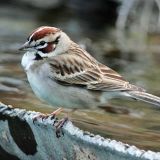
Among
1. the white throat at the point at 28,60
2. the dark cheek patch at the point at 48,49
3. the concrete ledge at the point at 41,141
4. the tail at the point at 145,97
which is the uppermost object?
the dark cheek patch at the point at 48,49

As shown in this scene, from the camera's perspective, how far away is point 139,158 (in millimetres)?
4074

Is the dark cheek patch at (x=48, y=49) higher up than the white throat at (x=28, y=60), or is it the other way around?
the dark cheek patch at (x=48, y=49)

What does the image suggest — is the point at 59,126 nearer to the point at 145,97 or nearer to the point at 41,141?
the point at 41,141

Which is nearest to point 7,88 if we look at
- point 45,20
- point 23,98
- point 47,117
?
point 23,98

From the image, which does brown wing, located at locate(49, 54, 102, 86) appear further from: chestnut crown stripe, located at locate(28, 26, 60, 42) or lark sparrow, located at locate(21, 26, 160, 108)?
chestnut crown stripe, located at locate(28, 26, 60, 42)

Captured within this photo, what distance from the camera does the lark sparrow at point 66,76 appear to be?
550cm

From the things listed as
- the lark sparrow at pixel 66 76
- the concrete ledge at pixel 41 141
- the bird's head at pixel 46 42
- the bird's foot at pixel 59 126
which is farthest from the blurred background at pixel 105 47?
the concrete ledge at pixel 41 141

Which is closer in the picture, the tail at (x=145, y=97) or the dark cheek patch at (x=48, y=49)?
the tail at (x=145, y=97)

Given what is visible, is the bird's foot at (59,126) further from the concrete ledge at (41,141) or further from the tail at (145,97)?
the tail at (145,97)

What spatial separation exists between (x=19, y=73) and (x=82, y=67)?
187 centimetres

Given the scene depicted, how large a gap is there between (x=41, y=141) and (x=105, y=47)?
468cm

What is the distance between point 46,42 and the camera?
5.71 metres

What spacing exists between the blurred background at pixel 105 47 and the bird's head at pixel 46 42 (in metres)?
0.56

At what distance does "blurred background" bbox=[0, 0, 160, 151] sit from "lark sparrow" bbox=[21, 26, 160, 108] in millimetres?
259
